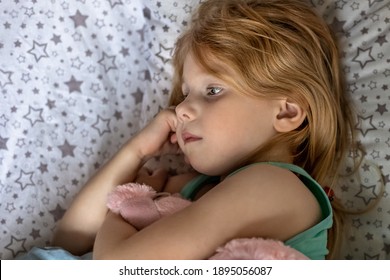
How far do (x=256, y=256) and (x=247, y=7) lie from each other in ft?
1.77

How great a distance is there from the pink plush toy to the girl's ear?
0.84ft

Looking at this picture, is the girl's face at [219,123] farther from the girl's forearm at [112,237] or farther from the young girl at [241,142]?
the girl's forearm at [112,237]

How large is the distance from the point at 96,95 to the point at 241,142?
1.49 ft

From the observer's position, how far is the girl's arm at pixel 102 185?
1107 mm

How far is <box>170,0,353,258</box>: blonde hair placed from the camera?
1.00m

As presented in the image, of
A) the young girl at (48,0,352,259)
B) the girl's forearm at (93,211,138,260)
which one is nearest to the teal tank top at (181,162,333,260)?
the young girl at (48,0,352,259)

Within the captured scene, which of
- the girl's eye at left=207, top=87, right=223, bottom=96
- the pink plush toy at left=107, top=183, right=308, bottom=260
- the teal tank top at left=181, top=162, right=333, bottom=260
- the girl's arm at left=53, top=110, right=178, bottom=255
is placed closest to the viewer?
the pink plush toy at left=107, top=183, right=308, bottom=260

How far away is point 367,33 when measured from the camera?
1.12 metres

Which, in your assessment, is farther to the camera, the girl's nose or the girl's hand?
the girl's hand

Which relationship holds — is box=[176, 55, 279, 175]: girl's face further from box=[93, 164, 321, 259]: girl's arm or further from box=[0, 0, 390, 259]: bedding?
box=[0, 0, 390, 259]: bedding

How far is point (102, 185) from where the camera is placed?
1122mm

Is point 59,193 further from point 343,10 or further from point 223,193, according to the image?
point 343,10

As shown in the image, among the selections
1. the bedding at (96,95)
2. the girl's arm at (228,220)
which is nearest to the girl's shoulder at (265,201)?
the girl's arm at (228,220)
